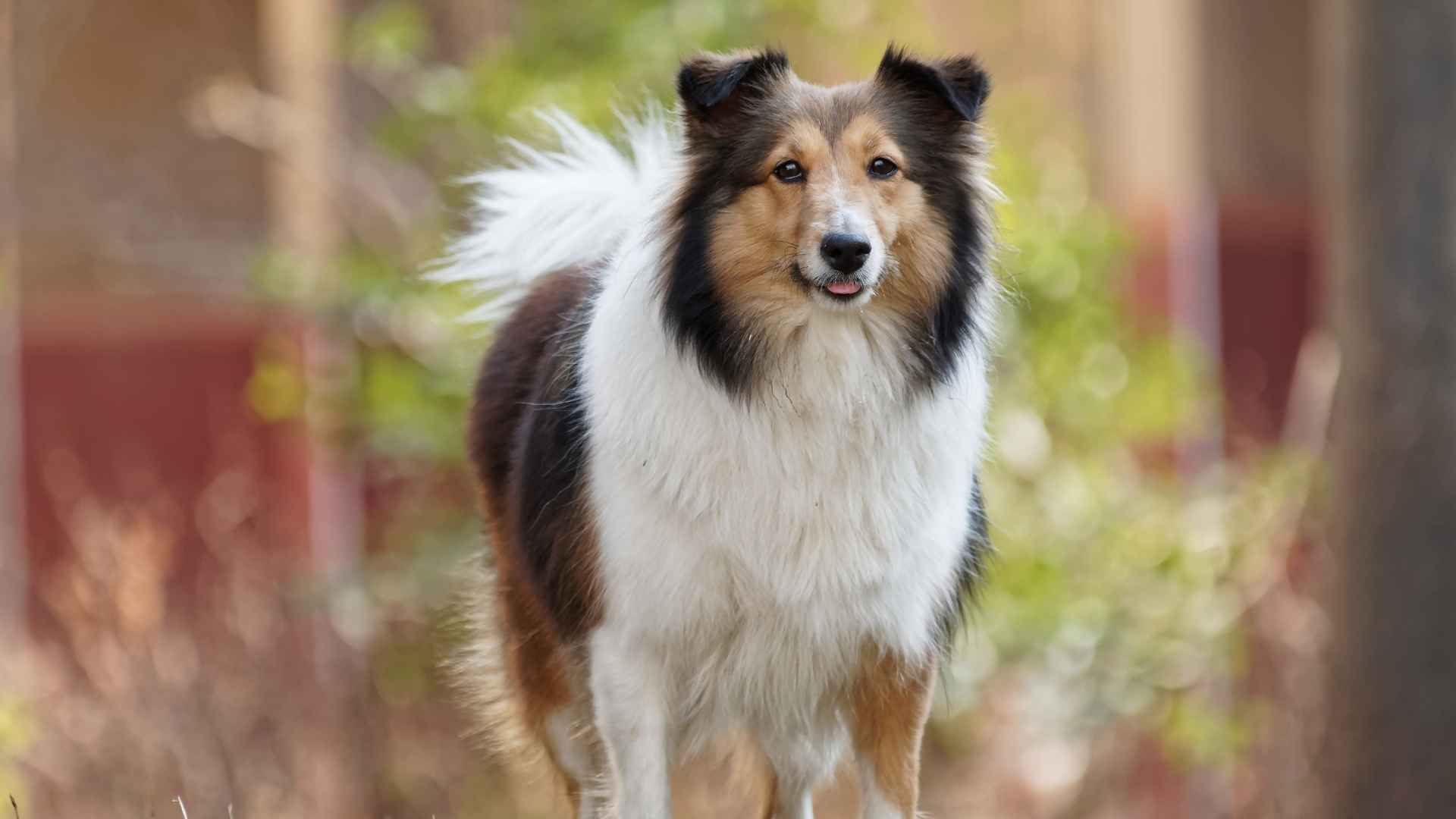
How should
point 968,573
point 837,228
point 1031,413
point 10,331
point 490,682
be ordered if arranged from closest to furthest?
point 837,228
point 968,573
point 490,682
point 1031,413
point 10,331

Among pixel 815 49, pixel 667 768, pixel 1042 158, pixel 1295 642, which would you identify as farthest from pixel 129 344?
pixel 667 768

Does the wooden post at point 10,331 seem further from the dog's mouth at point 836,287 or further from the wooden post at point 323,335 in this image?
the dog's mouth at point 836,287

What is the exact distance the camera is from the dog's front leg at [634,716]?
4152 mm

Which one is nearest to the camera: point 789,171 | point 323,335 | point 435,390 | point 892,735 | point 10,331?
point 789,171

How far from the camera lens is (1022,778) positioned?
946 centimetres

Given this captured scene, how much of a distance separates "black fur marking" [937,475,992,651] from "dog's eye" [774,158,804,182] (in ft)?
2.80

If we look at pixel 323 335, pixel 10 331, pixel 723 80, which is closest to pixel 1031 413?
pixel 323 335

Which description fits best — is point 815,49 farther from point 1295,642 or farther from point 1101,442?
point 1295,642

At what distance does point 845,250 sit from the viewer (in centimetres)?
386

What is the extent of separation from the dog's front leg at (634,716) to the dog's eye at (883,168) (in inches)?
42.8

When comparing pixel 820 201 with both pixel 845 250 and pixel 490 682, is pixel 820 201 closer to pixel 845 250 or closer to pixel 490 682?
pixel 845 250

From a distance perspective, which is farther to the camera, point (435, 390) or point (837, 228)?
point (435, 390)

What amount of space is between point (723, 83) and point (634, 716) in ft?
4.36

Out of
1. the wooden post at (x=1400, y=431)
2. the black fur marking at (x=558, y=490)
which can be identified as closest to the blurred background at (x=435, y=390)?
the wooden post at (x=1400, y=431)
